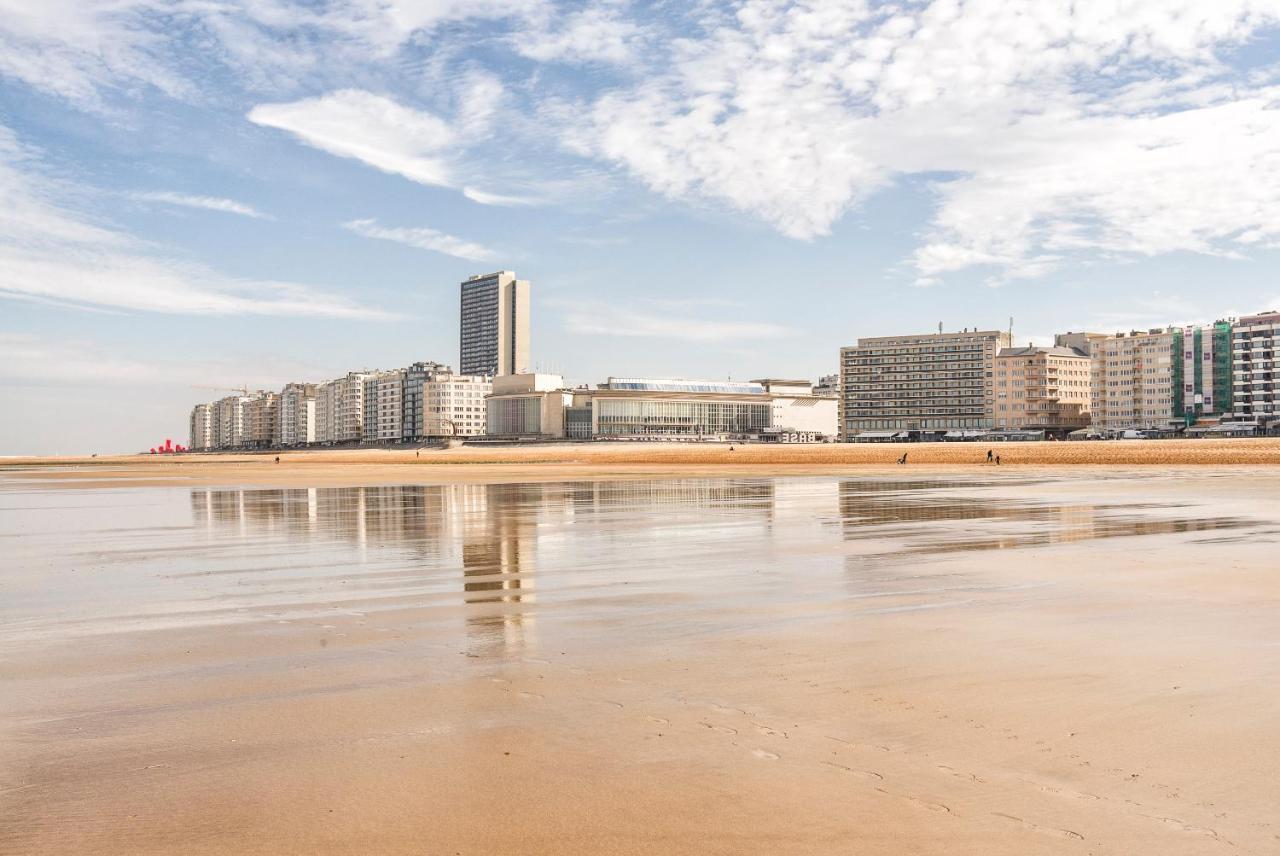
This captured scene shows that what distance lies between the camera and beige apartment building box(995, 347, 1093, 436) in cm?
19312

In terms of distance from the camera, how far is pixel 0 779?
4836mm

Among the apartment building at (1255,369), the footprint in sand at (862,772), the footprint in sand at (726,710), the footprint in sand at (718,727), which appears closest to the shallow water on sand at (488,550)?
the footprint in sand at (726,710)

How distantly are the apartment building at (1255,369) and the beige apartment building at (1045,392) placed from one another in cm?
2928

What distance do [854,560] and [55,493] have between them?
34.3 m

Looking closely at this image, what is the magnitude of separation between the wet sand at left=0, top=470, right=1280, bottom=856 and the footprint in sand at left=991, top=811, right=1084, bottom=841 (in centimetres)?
2

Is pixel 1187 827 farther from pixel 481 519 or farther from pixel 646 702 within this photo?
pixel 481 519

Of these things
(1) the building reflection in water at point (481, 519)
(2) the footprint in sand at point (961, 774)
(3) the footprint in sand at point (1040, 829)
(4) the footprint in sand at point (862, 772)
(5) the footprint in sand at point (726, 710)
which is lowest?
(1) the building reflection in water at point (481, 519)

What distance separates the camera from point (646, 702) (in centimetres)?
618

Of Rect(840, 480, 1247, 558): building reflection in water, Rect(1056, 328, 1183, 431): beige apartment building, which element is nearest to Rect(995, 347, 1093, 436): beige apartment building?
Rect(1056, 328, 1183, 431): beige apartment building

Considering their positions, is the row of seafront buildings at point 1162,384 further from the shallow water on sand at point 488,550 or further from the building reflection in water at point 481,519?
the shallow water on sand at point 488,550

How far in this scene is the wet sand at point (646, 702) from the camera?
169 inches

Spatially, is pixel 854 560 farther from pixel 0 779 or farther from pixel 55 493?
pixel 55 493

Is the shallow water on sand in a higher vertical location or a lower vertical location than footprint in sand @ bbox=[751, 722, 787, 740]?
lower

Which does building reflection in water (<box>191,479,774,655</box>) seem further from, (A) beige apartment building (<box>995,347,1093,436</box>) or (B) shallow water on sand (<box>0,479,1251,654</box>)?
(A) beige apartment building (<box>995,347,1093,436</box>)
